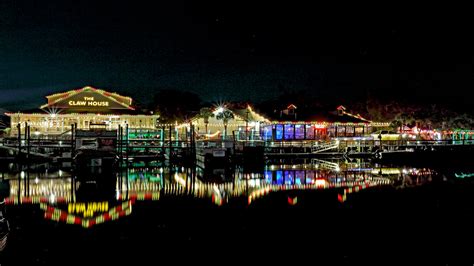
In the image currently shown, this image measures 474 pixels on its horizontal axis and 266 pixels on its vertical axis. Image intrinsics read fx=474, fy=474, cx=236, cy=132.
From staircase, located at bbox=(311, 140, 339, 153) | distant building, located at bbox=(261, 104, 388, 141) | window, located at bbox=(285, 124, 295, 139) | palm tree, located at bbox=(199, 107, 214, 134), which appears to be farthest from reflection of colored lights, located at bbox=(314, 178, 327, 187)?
window, located at bbox=(285, 124, 295, 139)

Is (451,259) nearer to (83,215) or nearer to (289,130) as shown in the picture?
(83,215)

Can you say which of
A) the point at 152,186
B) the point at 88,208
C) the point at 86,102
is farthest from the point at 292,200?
the point at 86,102

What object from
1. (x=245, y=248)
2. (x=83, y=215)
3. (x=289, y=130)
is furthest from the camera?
(x=289, y=130)

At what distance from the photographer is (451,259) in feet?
32.6

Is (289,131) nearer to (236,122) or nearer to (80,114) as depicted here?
(236,122)

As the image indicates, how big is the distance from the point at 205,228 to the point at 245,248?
228 cm

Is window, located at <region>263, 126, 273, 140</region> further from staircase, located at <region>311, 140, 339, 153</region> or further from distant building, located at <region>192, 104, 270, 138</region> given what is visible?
staircase, located at <region>311, 140, 339, 153</region>

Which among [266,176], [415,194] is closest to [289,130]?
[266,176]

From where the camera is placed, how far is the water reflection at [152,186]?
1580cm

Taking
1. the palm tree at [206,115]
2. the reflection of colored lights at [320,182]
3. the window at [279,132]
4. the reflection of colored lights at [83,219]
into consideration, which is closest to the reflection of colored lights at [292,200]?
the reflection of colored lights at [320,182]

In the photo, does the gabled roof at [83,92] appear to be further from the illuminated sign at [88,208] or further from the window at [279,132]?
the illuminated sign at [88,208]

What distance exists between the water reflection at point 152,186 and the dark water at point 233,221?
52mm

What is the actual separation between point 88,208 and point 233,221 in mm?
5123

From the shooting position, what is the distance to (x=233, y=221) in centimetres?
1370
